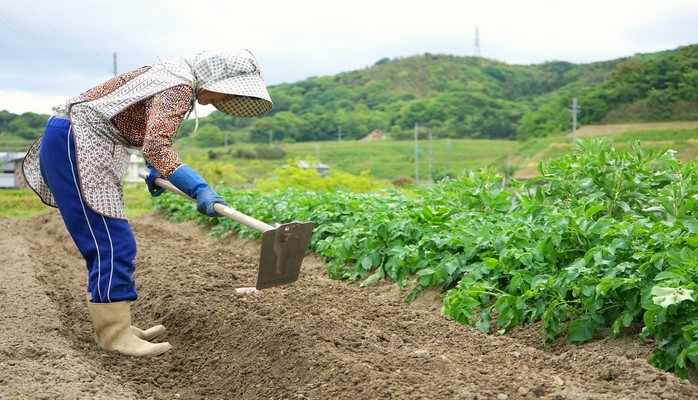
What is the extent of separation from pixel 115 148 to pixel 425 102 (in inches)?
2312

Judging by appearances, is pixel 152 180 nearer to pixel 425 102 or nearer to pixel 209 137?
pixel 209 137

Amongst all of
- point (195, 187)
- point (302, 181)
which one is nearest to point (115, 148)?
point (195, 187)

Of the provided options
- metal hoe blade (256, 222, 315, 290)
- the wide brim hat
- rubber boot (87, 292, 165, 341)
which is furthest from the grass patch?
Answer: metal hoe blade (256, 222, 315, 290)

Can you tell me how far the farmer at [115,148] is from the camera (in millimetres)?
3676

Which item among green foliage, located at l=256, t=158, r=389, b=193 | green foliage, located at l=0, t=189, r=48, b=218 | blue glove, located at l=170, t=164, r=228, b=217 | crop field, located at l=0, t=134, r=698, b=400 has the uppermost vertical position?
blue glove, located at l=170, t=164, r=228, b=217

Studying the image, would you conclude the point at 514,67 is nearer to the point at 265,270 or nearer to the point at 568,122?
the point at 568,122

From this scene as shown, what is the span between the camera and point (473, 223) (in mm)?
4793

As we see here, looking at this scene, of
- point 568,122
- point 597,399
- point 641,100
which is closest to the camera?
point 597,399

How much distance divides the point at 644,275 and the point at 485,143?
5117 centimetres

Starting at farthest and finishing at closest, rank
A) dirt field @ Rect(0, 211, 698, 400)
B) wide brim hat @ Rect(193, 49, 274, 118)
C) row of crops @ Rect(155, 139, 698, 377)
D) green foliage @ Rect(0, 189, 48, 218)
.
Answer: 1. green foliage @ Rect(0, 189, 48, 218)
2. wide brim hat @ Rect(193, 49, 274, 118)
3. row of crops @ Rect(155, 139, 698, 377)
4. dirt field @ Rect(0, 211, 698, 400)

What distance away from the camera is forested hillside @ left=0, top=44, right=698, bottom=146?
162 ft

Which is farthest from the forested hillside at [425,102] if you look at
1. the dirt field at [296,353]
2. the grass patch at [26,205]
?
the dirt field at [296,353]

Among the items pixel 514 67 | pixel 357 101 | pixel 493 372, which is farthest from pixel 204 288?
pixel 514 67

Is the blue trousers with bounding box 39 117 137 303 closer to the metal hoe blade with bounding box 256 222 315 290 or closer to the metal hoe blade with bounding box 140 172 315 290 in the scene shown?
the metal hoe blade with bounding box 140 172 315 290
